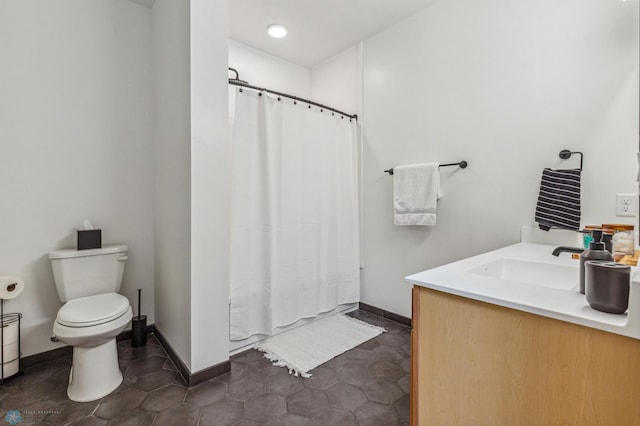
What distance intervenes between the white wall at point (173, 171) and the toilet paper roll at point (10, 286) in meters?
0.74

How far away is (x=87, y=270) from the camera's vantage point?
190 cm

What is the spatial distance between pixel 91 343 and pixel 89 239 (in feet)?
2.40

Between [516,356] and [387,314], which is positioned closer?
[516,356]

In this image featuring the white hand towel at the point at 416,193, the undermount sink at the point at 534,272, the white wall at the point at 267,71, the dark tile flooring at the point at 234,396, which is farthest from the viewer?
the white wall at the point at 267,71

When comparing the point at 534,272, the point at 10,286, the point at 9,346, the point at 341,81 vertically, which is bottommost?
the point at 9,346

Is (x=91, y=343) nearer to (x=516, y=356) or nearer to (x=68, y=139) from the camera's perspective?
(x=68, y=139)

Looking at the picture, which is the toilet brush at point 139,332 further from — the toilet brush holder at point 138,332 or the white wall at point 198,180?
the white wall at point 198,180

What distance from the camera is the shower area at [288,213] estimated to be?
6.75ft

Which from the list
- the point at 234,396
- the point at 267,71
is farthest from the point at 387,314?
the point at 267,71

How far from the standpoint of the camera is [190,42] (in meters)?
1.61

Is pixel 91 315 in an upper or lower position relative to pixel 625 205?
lower

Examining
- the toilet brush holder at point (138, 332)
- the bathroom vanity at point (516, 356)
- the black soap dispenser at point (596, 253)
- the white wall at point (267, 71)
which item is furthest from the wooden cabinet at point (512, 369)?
the white wall at point (267, 71)

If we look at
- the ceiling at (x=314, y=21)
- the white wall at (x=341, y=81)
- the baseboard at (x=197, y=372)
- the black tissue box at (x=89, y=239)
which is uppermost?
the ceiling at (x=314, y=21)

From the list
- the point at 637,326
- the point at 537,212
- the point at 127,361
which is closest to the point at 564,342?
the point at 637,326
